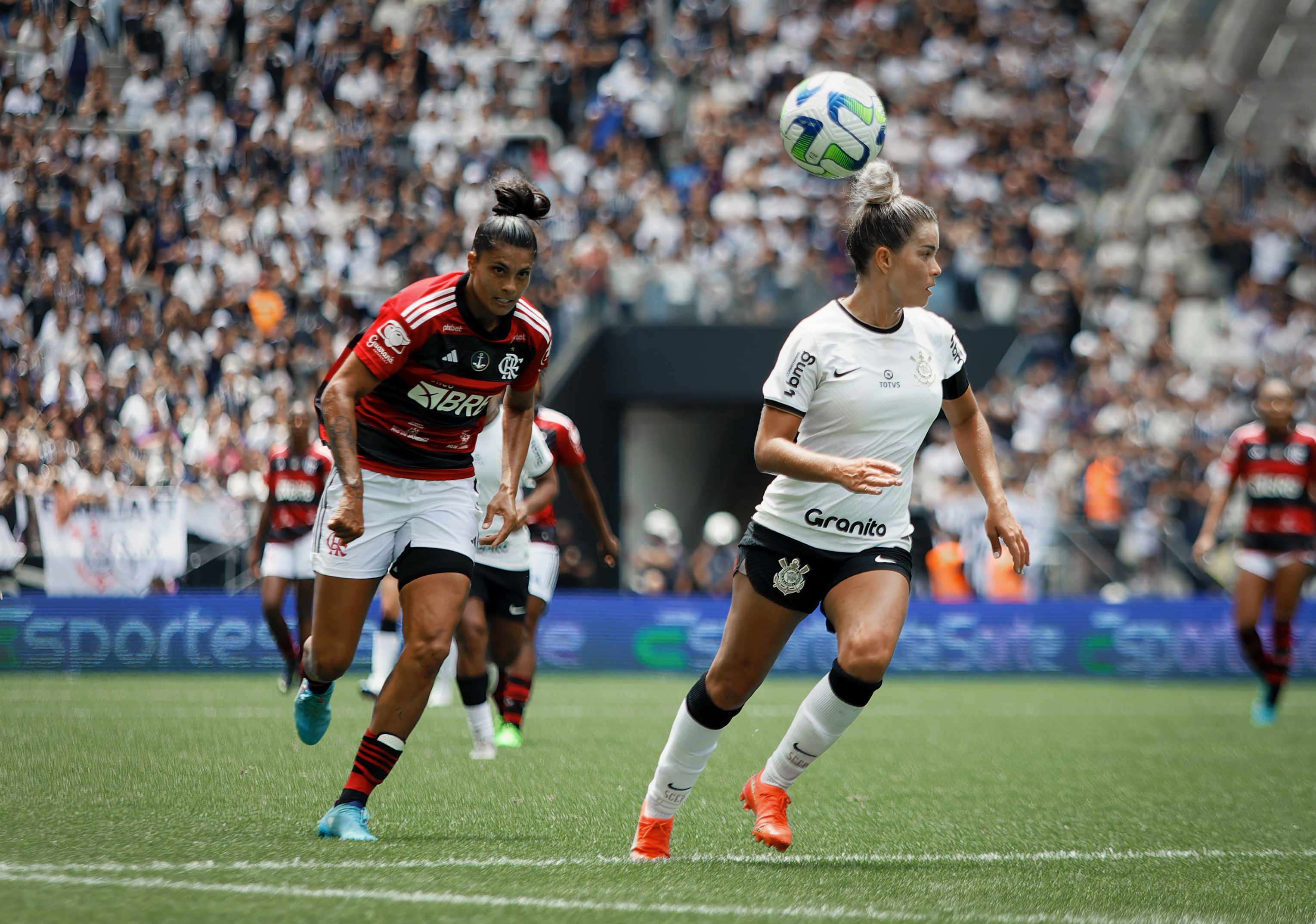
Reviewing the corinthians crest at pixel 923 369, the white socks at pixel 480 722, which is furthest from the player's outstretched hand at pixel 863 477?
the white socks at pixel 480 722

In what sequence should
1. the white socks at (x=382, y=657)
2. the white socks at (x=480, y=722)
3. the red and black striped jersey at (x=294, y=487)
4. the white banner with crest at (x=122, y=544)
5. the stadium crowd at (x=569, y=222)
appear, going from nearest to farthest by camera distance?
1. the white socks at (x=480, y=722)
2. the white socks at (x=382, y=657)
3. the red and black striped jersey at (x=294, y=487)
4. the white banner with crest at (x=122, y=544)
5. the stadium crowd at (x=569, y=222)

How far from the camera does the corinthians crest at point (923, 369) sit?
17.5 feet

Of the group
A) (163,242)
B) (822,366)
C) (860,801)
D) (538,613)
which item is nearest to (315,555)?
(822,366)

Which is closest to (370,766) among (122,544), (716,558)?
(122,544)

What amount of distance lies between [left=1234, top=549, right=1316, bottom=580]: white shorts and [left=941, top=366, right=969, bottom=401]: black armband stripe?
7358 mm

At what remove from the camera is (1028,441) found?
765 inches

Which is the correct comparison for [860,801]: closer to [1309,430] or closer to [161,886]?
[161,886]

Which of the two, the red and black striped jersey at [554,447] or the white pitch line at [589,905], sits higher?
the white pitch line at [589,905]

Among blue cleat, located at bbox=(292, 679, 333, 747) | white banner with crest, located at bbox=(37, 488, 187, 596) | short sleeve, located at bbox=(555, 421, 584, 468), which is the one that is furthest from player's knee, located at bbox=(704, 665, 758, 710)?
white banner with crest, located at bbox=(37, 488, 187, 596)

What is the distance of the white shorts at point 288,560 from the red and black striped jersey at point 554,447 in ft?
9.30

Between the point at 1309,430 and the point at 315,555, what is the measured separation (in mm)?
9349

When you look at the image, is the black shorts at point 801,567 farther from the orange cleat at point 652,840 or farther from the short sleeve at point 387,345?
the short sleeve at point 387,345

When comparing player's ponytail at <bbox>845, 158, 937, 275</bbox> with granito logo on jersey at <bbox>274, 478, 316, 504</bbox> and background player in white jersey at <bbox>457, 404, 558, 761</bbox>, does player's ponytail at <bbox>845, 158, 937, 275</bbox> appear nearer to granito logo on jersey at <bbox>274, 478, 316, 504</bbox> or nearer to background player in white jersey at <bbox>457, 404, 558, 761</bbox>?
background player in white jersey at <bbox>457, 404, 558, 761</bbox>

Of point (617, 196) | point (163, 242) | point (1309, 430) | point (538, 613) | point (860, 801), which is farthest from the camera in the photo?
point (617, 196)
